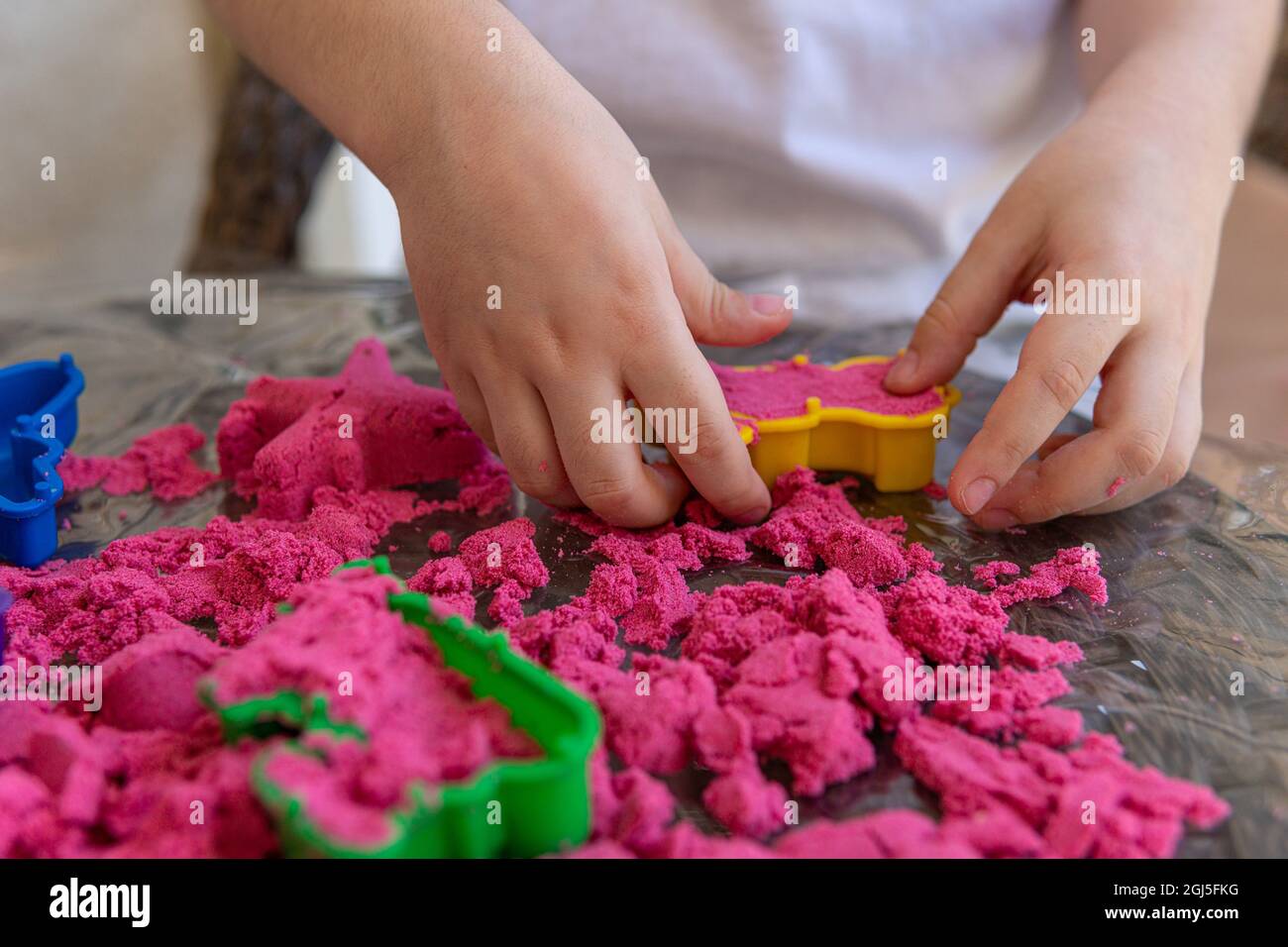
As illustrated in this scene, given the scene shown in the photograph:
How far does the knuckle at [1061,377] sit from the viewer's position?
0.75 meters

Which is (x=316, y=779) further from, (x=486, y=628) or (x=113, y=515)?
(x=113, y=515)

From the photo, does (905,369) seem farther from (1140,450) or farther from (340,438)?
(340,438)

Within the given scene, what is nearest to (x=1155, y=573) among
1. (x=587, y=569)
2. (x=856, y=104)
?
(x=587, y=569)

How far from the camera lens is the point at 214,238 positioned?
1801 millimetres

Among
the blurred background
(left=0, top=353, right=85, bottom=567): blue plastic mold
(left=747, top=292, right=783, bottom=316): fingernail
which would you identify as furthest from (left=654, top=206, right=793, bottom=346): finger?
the blurred background

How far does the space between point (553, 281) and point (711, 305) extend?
0.15 meters

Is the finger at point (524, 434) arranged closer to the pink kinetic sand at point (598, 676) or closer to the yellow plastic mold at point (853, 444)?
the pink kinetic sand at point (598, 676)

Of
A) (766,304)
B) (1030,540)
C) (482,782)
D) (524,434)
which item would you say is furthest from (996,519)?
(482,782)

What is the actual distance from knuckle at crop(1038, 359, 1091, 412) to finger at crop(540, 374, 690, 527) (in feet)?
0.94

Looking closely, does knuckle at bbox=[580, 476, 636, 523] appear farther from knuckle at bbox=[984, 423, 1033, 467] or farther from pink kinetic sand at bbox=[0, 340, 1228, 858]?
knuckle at bbox=[984, 423, 1033, 467]

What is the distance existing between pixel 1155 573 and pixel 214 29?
1613 millimetres

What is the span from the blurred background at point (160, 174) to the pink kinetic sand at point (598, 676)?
26.4 inches

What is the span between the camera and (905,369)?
87 cm

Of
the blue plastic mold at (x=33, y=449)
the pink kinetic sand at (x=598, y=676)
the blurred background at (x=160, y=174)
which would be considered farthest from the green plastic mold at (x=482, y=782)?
the blurred background at (x=160, y=174)
